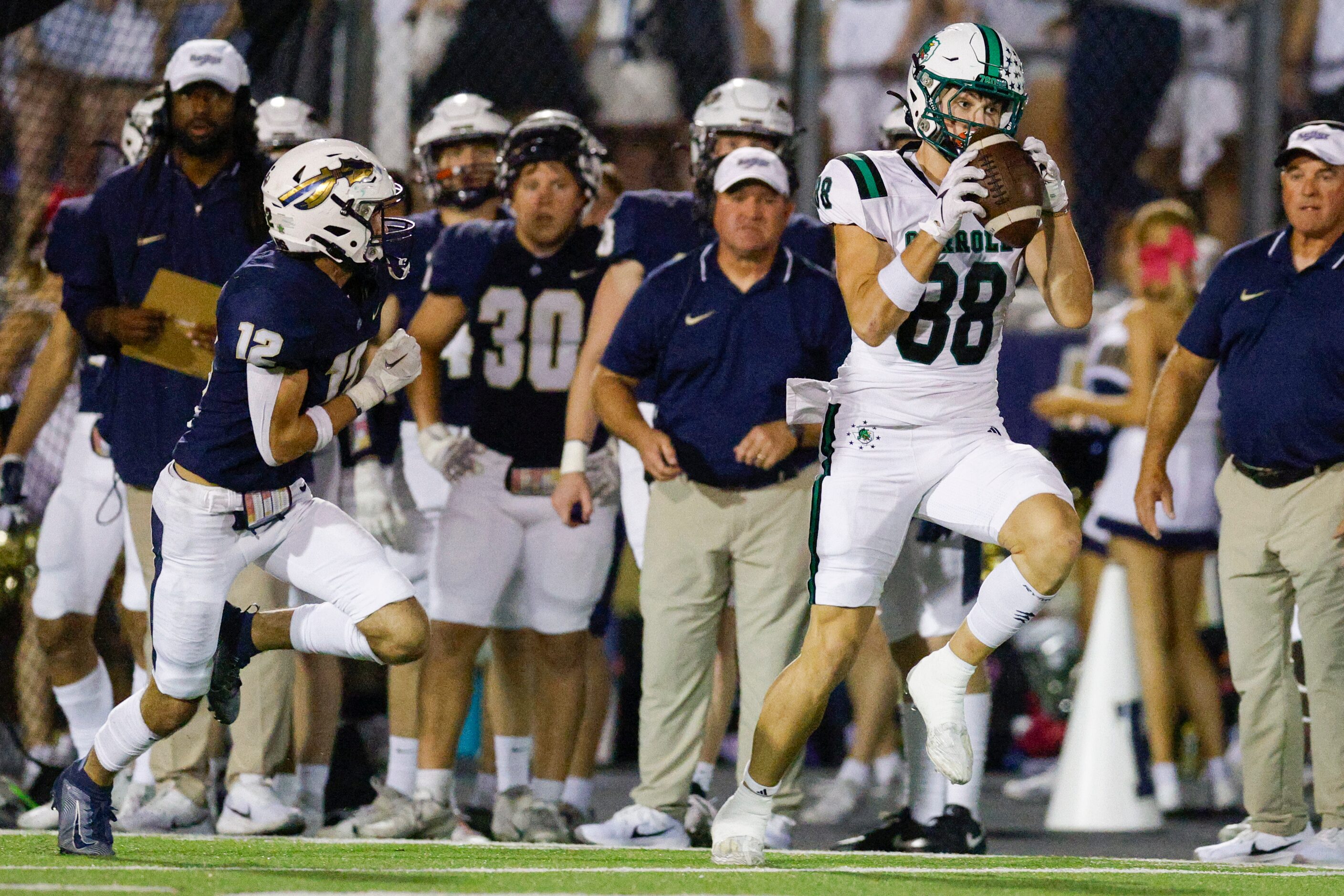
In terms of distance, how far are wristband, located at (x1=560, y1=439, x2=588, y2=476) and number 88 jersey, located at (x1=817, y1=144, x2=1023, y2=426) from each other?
1258 mm

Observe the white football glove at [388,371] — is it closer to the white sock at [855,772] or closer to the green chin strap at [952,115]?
the green chin strap at [952,115]

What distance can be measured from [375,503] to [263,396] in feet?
5.41

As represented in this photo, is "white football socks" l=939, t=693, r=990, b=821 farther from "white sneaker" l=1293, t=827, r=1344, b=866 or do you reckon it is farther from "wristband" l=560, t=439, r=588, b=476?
"wristband" l=560, t=439, r=588, b=476

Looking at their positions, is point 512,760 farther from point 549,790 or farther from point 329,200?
point 329,200

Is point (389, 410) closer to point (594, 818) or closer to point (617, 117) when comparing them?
point (594, 818)

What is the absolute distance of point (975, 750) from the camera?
5488 mm

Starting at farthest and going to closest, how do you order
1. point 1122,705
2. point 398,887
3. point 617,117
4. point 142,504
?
point 617,117 < point 1122,705 < point 142,504 < point 398,887

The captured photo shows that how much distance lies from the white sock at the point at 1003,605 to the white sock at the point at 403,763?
220 cm

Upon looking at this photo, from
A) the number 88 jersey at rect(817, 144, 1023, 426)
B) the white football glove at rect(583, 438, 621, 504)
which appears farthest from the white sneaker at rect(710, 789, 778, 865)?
the white football glove at rect(583, 438, 621, 504)

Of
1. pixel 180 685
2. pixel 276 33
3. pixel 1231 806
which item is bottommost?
pixel 1231 806

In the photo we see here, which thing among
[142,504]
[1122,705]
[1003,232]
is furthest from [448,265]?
[1122,705]

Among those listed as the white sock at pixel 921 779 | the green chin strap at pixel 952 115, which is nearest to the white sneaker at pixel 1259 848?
the white sock at pixel 921 779

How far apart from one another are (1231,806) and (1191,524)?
0.98 m

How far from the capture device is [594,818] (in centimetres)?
610
